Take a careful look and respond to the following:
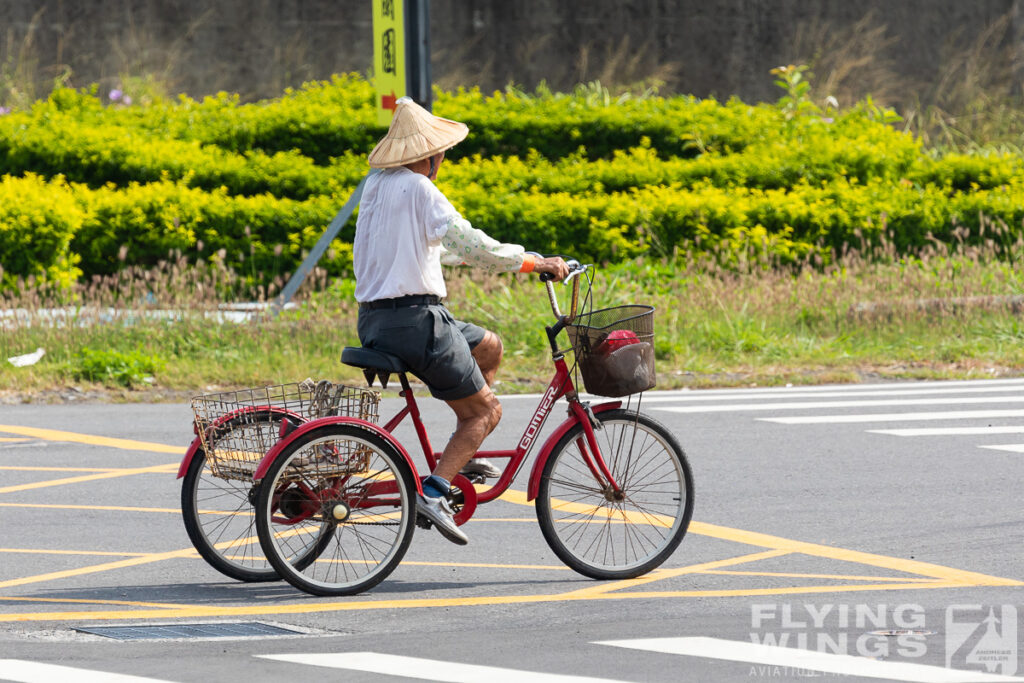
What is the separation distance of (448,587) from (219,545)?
102 centimetres

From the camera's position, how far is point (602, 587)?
21.0ft

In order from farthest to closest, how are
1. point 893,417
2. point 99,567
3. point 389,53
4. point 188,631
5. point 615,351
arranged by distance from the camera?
point 389,53
point 893,417
point 99,567
point 615,351
point 188,631

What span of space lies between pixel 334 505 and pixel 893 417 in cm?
591

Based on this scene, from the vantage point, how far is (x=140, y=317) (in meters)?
14.1

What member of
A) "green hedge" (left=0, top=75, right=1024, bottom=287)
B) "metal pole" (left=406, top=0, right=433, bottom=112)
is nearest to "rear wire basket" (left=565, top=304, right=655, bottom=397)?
"metal pole" (left=406, top=0, right=433, bottom=112)

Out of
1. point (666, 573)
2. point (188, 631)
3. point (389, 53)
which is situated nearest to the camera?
point (188, 631)

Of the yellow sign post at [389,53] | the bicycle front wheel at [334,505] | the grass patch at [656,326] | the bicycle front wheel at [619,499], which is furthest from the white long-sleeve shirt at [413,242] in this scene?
the yellow sign post at [389,53]

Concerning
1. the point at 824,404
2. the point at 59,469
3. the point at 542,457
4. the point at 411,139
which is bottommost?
the point at 824,404

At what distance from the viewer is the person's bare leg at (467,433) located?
633 centimetres

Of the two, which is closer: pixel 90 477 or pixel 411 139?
pixel 411 139

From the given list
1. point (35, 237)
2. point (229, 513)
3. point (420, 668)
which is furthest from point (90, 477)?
point (35, 237)

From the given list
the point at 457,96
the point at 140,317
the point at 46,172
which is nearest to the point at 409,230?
the point at 140,317

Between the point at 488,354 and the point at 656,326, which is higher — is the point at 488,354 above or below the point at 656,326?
above

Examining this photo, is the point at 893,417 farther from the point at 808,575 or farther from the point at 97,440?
the point at 97,440
